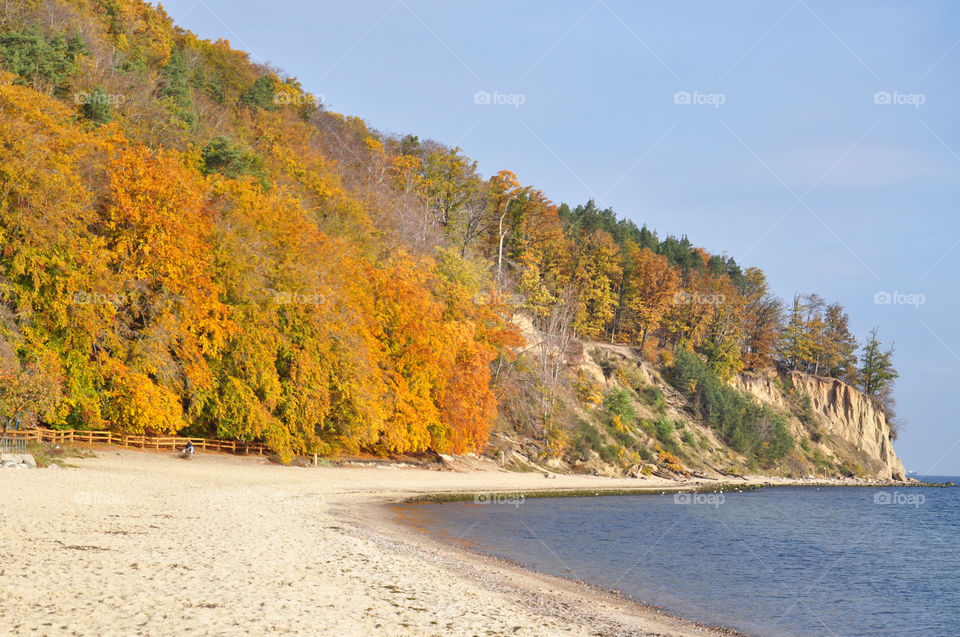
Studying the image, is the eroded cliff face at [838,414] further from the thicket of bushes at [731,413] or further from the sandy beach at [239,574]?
the sandy beach at [239,574]

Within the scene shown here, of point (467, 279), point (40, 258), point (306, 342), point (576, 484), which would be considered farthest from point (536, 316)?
point (40, 258)

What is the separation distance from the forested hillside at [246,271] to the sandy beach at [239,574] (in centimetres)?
887

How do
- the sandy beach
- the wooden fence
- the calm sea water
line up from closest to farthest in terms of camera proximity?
the sandy beach < the calm sea water < the wooden fence

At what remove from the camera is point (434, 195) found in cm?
8069

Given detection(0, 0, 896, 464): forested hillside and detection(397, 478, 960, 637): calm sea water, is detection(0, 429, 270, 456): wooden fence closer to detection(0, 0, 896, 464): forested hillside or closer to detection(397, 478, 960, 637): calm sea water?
detection(0, 0, 896, 464): forested hillside

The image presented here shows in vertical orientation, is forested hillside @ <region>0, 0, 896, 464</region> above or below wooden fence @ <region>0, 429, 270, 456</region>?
above

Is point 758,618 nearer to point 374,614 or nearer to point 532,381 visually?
Result: point 374,614

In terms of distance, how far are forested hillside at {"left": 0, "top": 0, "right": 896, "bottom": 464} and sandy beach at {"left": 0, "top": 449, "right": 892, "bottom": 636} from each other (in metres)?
8.87

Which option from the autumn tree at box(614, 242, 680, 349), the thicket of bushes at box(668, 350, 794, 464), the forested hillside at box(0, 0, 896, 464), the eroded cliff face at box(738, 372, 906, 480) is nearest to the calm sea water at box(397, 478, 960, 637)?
the forested hillside at box(0, 0, 896, 464)

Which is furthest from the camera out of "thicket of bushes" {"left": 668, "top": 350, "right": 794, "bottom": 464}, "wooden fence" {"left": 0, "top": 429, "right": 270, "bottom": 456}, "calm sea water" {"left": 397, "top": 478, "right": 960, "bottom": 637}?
"thicket of bushes" {"left": 668, "top": 350, "right": 794, "bottom": 464}

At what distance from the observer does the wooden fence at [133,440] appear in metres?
31.1

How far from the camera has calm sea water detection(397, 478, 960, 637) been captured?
18094 mm

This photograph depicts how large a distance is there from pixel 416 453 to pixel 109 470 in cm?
2455

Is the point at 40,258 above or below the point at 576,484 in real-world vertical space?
above
